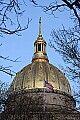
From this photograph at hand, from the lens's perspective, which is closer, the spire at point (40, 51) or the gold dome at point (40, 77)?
the gold dome at point (40, 77)

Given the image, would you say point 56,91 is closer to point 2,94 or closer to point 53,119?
point 53,119

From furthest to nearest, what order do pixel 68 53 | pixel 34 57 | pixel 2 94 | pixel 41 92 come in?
pixel 34 57 < pixel 41 92 < pixel 2 94 < pixel 68 53

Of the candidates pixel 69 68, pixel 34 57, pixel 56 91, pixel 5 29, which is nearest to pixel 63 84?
pixel 56 91

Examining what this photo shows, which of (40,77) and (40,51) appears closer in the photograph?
(40,77)

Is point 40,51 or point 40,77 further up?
point 40,51

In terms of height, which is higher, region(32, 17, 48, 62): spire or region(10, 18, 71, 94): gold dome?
region(32, 17, 48, 62): spire

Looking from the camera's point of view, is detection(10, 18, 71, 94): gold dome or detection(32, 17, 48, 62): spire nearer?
detection(10, 18, 71, 94): gold dome

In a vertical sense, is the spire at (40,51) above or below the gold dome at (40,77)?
above

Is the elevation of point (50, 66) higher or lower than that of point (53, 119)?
higher

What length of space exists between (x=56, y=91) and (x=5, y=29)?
60.6 metres

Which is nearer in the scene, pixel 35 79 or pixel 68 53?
pixel 68 53

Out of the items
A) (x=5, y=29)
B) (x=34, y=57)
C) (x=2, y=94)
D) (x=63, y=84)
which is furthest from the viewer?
(x=34, y=57)

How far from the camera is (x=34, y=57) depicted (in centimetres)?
8069

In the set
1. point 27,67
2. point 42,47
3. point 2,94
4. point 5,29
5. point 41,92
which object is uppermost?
point 42,47
